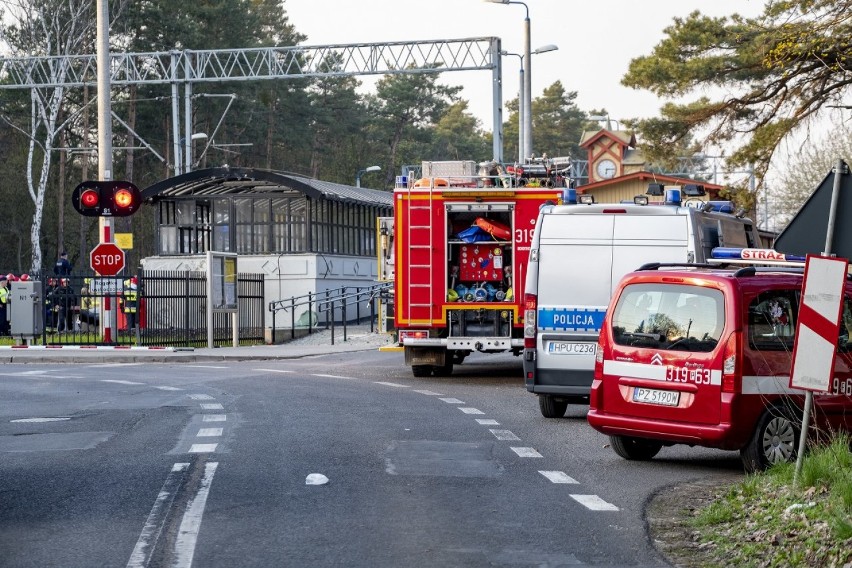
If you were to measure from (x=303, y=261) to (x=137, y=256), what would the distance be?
38.3 m

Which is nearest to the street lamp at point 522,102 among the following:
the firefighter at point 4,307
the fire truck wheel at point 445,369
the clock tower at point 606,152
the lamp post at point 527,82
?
the lamp post at point 527,82

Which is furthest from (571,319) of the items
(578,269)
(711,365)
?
(711,365)

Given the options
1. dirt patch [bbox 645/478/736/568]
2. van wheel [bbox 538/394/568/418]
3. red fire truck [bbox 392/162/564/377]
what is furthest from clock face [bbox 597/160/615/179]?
dirt patch [bbox 645/478/736/568]

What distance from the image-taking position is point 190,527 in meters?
8.98

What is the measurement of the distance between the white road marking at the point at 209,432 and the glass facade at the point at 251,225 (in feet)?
99.4

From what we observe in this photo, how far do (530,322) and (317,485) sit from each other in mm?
6211

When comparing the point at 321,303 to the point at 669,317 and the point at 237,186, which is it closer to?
the point at 237,186

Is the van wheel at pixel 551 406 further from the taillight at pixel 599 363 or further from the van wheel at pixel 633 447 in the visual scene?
the taillight at pixel 599 363

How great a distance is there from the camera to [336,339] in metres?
38.8

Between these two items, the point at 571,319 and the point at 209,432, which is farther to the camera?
the point at 571,319

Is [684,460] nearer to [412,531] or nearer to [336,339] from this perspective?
[412,531]

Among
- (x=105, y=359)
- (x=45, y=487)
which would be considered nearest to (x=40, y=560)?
(x=45, y=487)

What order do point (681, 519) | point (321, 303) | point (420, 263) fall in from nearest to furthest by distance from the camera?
point (681, 519) < point (420, 263) < point (321, 303)

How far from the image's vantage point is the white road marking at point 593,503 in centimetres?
1000
